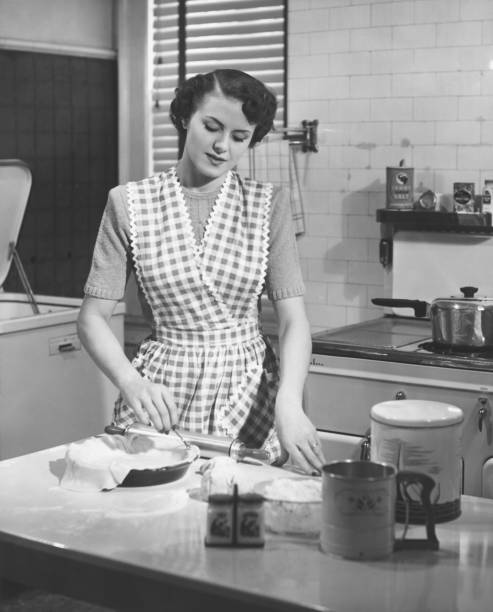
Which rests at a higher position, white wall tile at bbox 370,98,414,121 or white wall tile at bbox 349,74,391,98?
white wall tile at bbox 349,74,391,98

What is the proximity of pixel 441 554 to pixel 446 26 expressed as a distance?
A: 312 cm

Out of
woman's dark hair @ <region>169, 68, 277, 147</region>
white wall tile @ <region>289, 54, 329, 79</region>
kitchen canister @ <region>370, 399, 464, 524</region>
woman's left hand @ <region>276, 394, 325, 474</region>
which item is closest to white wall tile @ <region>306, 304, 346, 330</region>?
white wall tile @ <region>289, 54, 329, 79</region>

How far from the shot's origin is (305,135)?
15.8ft

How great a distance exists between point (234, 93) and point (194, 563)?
3.99ft

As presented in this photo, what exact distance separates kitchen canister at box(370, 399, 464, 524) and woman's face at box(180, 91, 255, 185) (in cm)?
84

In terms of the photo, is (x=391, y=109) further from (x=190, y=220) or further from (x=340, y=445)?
(x=190, y=220)

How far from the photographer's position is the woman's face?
98.3 inches

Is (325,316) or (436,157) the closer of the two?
(436,157)

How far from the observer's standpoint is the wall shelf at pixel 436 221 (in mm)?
4273

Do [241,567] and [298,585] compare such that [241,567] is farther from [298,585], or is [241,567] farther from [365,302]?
[365,302]

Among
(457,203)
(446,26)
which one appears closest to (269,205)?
(457,203)

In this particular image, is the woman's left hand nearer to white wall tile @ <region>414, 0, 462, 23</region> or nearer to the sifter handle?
the sifter handle

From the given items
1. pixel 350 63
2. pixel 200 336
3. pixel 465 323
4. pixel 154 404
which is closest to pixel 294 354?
pixel 200 336

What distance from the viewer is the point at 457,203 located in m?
4.32
